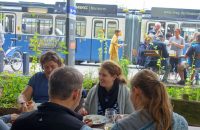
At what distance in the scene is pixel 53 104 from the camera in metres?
1.75

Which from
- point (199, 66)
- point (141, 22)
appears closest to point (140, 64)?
point (199, 66)

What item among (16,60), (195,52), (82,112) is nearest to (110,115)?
(82,112)

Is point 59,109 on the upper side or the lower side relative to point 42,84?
upper

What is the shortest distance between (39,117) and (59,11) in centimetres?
1360

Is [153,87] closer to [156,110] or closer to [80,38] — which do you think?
[156,110]

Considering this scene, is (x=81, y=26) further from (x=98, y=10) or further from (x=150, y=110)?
(x=150, y=110)

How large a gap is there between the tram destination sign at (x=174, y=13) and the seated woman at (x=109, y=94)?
38.5 feet

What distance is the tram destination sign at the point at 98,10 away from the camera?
49.2ft

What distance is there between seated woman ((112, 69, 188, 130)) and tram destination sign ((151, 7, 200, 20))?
13.1m

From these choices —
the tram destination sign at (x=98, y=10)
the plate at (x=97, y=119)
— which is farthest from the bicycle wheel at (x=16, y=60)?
the plate at (x=97, y=119)

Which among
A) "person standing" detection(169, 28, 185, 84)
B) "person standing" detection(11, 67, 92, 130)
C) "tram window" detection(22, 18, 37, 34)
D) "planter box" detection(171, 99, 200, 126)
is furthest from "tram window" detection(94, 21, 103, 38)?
"person standing" detection(11, 67, 92, 130)

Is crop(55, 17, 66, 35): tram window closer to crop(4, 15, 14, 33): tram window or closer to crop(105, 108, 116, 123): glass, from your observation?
crop(4, 15, 14, 33): tram window

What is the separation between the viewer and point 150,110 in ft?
6.49

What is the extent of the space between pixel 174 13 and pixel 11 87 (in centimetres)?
1102
